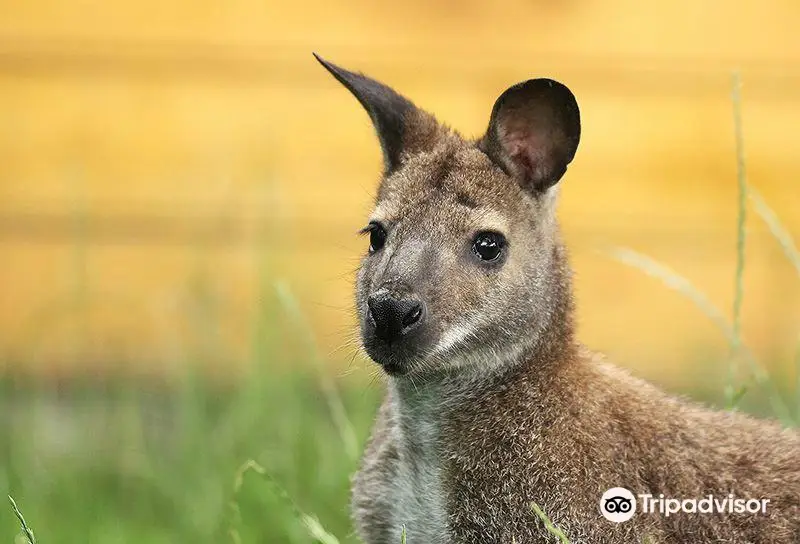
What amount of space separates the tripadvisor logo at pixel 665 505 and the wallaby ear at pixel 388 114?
1289 millimetres

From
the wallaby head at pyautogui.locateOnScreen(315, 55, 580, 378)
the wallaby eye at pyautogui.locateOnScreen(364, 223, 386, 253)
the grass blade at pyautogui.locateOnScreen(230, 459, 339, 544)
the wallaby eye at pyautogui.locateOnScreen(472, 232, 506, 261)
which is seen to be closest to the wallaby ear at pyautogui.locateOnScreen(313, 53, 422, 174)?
the wallaby head at pyautogui.locateOnScreen(315, 55, 580, 378)

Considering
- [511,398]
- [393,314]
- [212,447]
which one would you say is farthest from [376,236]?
[212,447]

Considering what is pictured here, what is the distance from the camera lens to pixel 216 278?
7.88 metres

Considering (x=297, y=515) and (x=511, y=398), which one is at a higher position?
(x=511, y=398)

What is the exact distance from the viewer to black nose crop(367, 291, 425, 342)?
12.5 feet

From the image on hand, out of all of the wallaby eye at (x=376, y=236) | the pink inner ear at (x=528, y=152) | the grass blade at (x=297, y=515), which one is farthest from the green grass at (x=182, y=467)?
the pink inner ear at (x=528, y=152)

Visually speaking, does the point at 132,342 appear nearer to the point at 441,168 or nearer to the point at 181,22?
the point at 181,22

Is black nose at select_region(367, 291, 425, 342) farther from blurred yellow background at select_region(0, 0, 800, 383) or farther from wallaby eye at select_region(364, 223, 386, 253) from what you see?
blurred yellow background at select_region(0, 0, 800, 383)

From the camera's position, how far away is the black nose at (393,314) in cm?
380

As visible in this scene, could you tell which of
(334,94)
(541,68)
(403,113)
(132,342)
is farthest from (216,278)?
(403,113)

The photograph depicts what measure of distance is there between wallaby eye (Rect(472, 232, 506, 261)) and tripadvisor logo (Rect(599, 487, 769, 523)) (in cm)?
76

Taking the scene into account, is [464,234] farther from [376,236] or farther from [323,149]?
[323,149]

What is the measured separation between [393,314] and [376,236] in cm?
50

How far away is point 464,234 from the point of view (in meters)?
4.06
